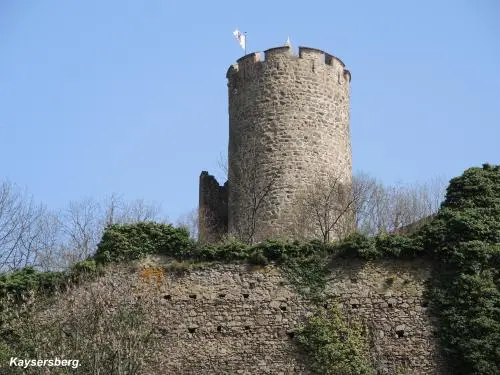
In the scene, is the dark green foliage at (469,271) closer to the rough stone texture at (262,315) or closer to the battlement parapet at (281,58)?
the rough stone texture at (262,315)

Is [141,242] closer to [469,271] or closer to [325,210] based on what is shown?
[325,210]

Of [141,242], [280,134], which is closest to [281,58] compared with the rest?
[280,134]

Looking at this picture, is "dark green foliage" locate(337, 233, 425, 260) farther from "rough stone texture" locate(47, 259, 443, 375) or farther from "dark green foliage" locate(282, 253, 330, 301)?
"dark green foliage" locate(282, 253, 330, 301)

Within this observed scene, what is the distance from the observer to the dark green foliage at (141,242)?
22.0m

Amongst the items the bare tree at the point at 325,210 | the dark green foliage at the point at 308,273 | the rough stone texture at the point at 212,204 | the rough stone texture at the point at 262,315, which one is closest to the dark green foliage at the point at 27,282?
the rough stone texture at the point at 262,315

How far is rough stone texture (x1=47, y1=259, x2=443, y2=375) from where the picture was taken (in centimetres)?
2039

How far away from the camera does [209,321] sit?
21125 millimetres

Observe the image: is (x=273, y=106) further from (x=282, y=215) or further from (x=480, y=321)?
(x=480, y=321)

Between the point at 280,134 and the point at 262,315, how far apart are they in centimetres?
837

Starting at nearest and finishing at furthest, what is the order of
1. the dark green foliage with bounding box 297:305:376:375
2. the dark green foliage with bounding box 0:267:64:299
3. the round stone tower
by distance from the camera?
the dark green foliage with bounding box 297:305:376:375 < the dark green foliage with bounding box 0:267:64:299 < the round stone tower

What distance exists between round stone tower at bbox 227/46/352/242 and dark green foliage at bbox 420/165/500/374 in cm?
686

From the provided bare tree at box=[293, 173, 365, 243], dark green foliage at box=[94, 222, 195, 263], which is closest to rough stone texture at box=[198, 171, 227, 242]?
bare tree at box=[293, 173, 365, 243]

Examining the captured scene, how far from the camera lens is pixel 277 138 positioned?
2808 cm

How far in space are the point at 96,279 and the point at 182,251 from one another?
2030mm
